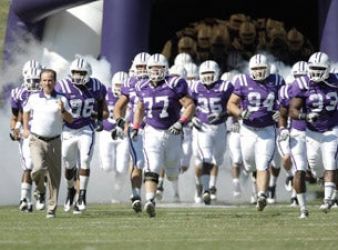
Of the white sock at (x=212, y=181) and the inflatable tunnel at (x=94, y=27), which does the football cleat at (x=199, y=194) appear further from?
the inflatable tunnel at (x=94, y=27)

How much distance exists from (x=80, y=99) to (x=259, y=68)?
2.02 m

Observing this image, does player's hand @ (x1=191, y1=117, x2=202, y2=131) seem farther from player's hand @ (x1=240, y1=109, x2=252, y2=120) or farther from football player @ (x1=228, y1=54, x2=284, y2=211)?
player's hand @ (x1=240, y1=109, x2=252, y2=120)

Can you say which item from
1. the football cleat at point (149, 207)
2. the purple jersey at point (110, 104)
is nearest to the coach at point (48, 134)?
the football cleat at point (149, 207)

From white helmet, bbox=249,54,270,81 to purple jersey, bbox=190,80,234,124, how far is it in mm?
2081

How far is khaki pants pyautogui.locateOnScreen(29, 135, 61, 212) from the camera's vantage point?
13188 mm

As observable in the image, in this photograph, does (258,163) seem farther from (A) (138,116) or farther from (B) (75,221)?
(B) (75,221)

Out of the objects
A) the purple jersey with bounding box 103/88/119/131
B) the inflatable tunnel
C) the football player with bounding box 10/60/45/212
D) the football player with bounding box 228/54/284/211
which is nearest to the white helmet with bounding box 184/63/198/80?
the inflatable tunnel

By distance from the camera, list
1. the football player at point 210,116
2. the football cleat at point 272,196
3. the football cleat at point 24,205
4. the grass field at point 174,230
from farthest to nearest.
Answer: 1. the football cleat at point 272,196
2. the football player at point 210,116
3. the football cleat at point 24,205
4. the grass field at point 174,230

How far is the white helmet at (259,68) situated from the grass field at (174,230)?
149 cm

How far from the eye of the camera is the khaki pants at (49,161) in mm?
13188

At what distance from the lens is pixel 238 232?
1114cm

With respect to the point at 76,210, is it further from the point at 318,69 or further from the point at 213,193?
the point at 213,193

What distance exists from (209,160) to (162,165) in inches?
122

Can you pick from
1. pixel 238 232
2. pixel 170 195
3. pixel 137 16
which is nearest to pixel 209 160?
pixel 170 195
